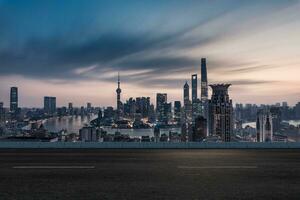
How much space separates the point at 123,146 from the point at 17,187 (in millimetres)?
12528

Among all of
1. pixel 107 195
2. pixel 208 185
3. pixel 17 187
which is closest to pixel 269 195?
pixel 208 185

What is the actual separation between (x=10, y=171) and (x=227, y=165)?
24.3 ft

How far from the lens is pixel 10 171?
34.6ft

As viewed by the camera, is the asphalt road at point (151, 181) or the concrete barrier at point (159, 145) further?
the concrete barrier at point (159, 145)

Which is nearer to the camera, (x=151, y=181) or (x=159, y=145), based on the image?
(x=151, y=181)

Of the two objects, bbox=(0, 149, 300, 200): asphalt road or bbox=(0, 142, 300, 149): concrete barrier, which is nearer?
bbox=(0, 149, 300, 200): asphalt road

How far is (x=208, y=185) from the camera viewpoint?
8.05 m

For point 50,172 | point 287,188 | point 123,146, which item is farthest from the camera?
point 123,146

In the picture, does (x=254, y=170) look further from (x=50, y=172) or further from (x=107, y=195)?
(x=50, y=172)

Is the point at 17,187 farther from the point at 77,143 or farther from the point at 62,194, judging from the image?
the point at 77,143

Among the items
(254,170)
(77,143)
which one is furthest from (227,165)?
(77,143)

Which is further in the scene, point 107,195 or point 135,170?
point 135,170

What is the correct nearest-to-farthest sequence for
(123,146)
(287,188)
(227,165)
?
(287,188)
(227,165)
(123,146)

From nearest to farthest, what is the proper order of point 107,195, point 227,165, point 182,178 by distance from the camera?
point 107,195, point 182,178, point 227,165
